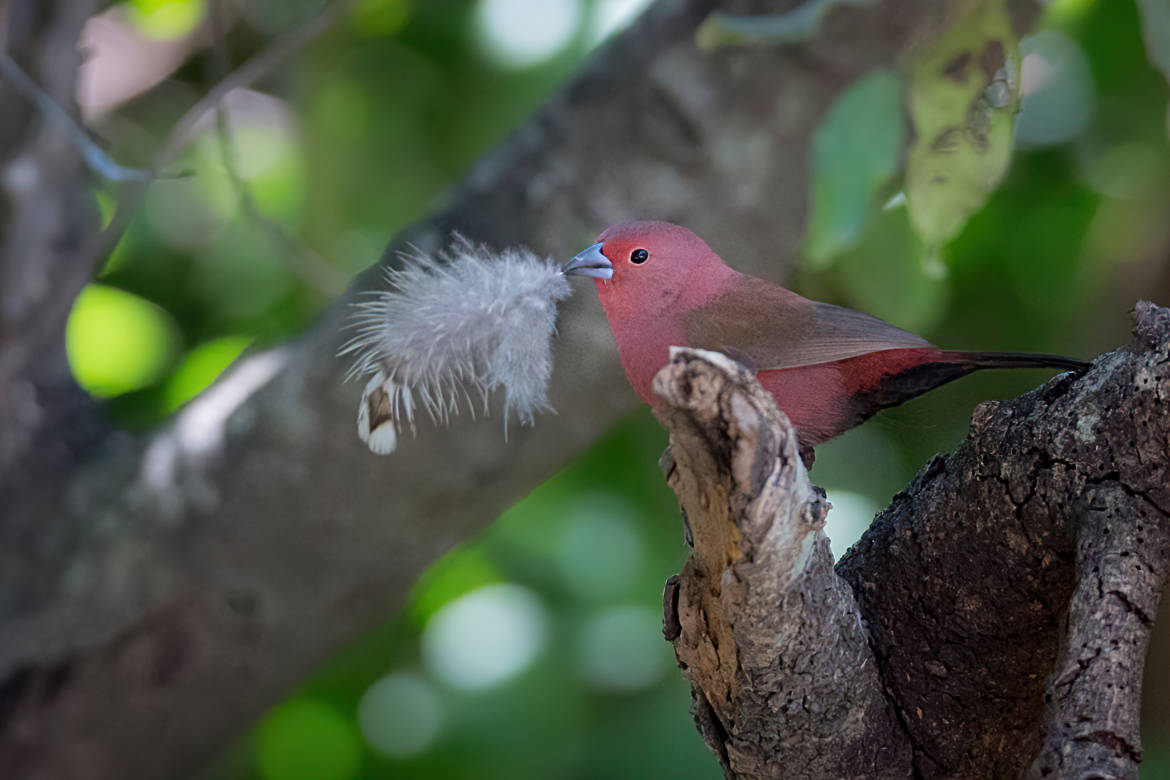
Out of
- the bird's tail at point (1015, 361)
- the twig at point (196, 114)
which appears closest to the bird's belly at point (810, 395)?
the bird's tail at point (1015, 361)

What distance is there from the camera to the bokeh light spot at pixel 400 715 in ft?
8.93

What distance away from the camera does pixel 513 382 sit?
4.58ft

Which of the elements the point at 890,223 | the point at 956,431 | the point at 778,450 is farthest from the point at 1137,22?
the point at 778,450

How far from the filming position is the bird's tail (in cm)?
112

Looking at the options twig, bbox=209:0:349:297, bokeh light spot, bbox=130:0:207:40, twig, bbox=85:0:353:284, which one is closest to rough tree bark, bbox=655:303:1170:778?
twig, bbox=209:0:349:297

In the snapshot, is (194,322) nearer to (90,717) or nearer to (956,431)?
(90,717)

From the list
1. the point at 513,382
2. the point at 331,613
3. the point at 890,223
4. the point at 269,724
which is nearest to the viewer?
the point at 513,382

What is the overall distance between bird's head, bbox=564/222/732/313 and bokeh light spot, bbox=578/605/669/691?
1.51 metres

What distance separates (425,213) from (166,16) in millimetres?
1561

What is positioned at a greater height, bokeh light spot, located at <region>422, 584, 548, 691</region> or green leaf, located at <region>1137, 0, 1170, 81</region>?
green leaf, located at <region>1137, 0, 1170, 81</region>

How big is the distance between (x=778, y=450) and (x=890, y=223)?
0.87m

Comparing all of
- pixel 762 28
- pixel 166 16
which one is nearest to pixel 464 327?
pixel 762 28

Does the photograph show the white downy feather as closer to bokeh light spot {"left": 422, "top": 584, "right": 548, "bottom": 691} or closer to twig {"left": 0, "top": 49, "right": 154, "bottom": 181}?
twig {"left": 0, "top": 49, "right": 154, "bottom": 181}

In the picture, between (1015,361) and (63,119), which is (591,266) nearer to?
(1015,361)
